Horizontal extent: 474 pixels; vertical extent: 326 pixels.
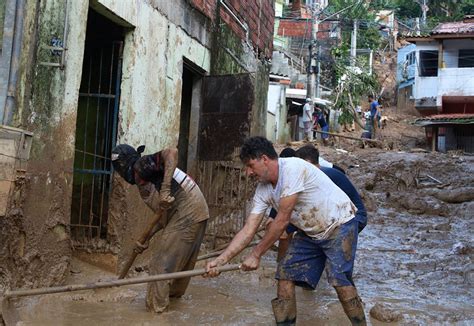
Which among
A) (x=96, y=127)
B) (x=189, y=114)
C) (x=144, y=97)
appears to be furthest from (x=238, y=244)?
(x=189, y=114)

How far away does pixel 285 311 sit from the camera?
439cm

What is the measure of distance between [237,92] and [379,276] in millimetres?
2980

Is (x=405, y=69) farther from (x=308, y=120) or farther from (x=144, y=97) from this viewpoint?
(x=144, y=97)

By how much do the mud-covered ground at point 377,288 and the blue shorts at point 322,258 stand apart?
0.82 meters

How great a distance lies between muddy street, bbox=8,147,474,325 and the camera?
201 inches

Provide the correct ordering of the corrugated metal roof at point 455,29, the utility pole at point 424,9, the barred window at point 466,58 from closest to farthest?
1. the corrugated metal roof at point 455,29
2. the barred window at point 466,58
3. the utility pole at point 424,9

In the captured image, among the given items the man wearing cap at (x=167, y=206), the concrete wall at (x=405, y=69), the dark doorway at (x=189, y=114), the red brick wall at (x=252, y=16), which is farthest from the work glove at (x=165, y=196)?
the concrete wall at (x=405, y=69)

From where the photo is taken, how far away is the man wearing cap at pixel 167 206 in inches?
197

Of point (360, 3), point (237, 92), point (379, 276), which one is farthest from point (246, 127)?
point (360, 3)

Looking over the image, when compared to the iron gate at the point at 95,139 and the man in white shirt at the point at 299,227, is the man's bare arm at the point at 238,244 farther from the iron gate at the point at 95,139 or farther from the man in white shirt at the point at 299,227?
the iron gate at the point at 95,139

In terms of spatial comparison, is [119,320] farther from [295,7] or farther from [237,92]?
[295,7]

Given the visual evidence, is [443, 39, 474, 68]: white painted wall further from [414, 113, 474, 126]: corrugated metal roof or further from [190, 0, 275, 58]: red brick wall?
[190, 0, 275, 58]: red brick wall

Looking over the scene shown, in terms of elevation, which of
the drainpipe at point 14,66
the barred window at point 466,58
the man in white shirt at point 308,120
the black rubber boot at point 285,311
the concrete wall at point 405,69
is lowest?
the black rubber boot at point 285,311

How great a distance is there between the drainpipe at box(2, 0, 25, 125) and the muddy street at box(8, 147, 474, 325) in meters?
1.58
